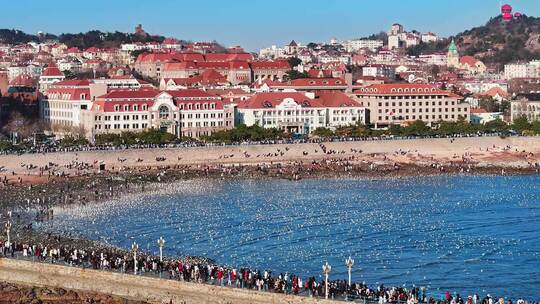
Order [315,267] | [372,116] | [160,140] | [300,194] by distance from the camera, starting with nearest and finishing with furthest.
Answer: [315,267] → [300,194] → [160,140] → [372,116]

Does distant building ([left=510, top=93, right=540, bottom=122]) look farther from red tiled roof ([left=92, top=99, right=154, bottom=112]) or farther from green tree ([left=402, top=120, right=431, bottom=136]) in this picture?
red tiled roof ([left=92, top=99, right=154, bottom=112])

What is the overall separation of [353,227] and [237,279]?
16255mm

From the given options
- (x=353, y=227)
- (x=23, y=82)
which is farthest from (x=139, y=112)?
(x=353, y=227)

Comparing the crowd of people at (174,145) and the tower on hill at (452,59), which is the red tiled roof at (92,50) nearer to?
the tower on hill at (452,59)

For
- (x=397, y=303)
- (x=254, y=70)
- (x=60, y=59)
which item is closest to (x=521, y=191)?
(x=397, y=303)

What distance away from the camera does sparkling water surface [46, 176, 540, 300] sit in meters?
37.6

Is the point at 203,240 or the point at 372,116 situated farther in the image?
the point at 372,116

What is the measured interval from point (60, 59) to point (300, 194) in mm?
88990

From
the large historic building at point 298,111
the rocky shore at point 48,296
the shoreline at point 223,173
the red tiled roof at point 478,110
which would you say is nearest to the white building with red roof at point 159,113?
the large historic building at point 298,111

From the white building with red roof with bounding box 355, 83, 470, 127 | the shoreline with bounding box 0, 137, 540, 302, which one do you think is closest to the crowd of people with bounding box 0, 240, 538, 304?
the shoreline with bounding box 0, 137, 540, 302

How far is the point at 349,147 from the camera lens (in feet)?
254

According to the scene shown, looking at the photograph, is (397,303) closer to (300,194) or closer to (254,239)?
(254,239)

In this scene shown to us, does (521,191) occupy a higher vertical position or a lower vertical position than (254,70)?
lower

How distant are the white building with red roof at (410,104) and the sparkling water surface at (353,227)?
99.8 feet
